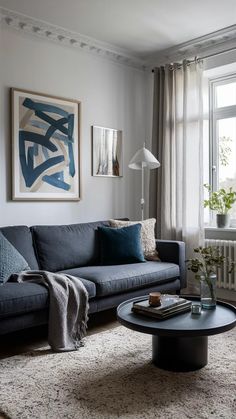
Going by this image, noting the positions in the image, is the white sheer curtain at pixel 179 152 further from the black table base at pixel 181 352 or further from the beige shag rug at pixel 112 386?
the black table base at pixel 181 352

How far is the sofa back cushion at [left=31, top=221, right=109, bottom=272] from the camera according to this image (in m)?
3.53

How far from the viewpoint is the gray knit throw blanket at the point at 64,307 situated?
2.76m

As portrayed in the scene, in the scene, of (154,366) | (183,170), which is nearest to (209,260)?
(154,366)

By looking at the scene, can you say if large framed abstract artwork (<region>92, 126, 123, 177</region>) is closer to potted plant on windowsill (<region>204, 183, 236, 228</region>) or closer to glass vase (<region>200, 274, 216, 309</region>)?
potted plant on windowsill (<region>204, 183, 236, 228</region>)

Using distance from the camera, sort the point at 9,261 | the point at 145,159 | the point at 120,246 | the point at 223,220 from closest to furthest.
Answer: the point at 9,261 → the point at 120,246 → the point at 145,159 → the point at 223,220

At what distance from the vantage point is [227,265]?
411 centimetres

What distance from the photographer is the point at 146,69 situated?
5.02 metres

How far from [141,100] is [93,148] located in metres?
1.07

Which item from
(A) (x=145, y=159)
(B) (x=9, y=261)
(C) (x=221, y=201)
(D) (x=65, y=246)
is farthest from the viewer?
(C) (x=221, y=201)

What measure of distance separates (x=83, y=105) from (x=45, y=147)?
2.40 ft

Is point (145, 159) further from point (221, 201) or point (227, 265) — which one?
point (227, 265)

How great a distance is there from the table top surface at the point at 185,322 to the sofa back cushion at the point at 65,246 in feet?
3.84

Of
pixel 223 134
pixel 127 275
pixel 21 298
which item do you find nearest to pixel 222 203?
pixel 223 134

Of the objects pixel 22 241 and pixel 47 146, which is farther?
pixel 47 146
